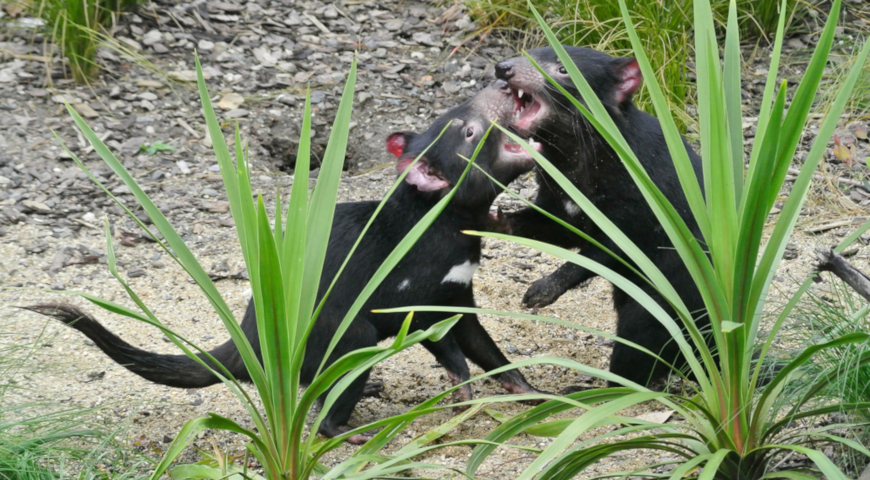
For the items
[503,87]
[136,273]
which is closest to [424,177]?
[503,87]

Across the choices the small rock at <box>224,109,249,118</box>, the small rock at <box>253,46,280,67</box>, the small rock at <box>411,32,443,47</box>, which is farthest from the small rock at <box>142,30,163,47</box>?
the small rock at <box>411,32,443,47</box>

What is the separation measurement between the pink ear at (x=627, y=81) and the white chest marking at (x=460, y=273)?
2.91ft

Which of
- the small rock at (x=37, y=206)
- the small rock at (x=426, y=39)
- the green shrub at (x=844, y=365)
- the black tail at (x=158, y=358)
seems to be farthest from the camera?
the small rock at (x=426, y=39)

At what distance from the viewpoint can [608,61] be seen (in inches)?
137

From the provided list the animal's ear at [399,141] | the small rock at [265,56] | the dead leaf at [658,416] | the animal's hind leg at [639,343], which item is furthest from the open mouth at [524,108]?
the small rock at [265,56]

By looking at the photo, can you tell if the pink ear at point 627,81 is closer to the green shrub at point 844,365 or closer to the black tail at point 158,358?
the green shrub at point 844,365

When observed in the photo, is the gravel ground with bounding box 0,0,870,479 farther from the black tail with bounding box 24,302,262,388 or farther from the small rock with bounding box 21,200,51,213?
the black tail with bounding box 24,302,262,388

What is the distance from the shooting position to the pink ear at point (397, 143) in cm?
349

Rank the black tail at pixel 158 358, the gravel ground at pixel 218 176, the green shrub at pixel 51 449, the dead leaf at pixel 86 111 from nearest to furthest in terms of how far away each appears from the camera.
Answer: the green shrub at pixel 51 449 → the black tail at pixel 158 358 → the gravel ground at pixel 218 176 → the dead leaf at pixel 86 111

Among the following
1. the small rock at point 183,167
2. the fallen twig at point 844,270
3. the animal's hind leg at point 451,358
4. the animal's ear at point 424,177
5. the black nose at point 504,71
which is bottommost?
the small rock at point 183,167

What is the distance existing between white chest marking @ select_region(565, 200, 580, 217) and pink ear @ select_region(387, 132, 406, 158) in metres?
0.68

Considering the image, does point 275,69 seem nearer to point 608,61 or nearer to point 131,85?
point 131,85

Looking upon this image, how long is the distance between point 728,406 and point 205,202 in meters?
3.58

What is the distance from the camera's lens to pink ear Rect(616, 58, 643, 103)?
340 centimetres
